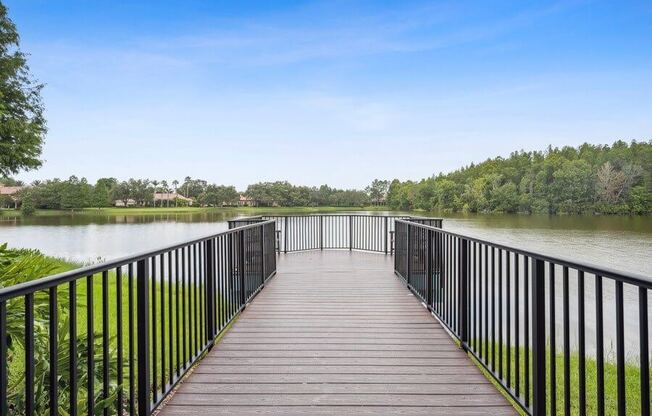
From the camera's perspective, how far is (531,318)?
95.6 inches

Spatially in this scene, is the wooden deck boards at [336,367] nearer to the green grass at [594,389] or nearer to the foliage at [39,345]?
the foliage at [39,345]

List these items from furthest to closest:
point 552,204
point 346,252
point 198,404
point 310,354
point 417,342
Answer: point 552,204, point 346,252, point 417,342, point 310,354, point 198,404

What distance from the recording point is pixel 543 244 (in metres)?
21.1

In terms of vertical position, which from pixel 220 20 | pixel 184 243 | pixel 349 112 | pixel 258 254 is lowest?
pixel 258 254

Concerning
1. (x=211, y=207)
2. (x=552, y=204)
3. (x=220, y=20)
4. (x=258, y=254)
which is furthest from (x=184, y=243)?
(x=211, y=207)

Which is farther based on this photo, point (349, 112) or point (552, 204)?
point (552, 204)

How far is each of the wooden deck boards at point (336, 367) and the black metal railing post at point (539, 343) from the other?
1.11 ft

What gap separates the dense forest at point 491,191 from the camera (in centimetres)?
5172

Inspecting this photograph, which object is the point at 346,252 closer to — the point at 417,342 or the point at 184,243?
the point at 417,342

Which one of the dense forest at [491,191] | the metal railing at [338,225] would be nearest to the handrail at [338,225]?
the metal railing at [338,225]

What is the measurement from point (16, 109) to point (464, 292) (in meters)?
20.5

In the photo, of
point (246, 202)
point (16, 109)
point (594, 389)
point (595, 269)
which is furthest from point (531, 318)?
point (246, 202)

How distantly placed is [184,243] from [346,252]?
7860 millimetres

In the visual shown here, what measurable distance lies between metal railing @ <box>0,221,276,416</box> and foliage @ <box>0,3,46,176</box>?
1386 centimetres
